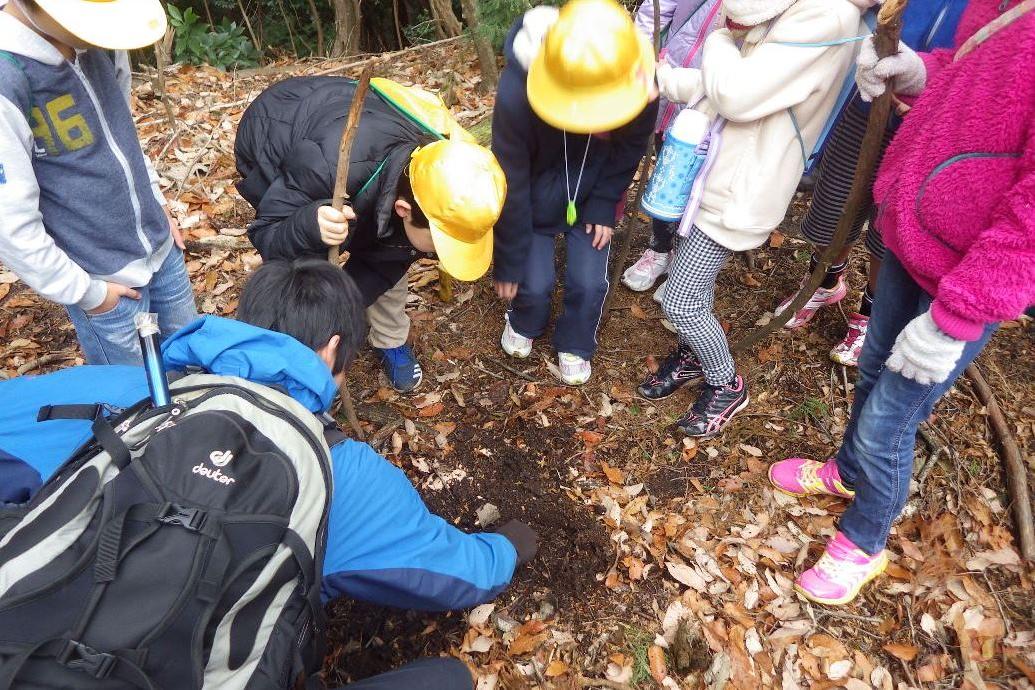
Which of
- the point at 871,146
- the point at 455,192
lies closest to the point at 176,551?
the point at 455,192

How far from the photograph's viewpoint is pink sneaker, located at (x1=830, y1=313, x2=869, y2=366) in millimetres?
3742

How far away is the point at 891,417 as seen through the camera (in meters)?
2.28

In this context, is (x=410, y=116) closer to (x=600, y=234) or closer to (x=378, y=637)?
(x=600, y=234)

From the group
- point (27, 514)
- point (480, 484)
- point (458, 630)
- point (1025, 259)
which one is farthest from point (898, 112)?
point (27, 514)

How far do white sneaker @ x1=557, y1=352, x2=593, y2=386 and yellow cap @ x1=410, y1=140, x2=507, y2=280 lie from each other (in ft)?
4.53

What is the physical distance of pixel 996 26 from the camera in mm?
→ 1830

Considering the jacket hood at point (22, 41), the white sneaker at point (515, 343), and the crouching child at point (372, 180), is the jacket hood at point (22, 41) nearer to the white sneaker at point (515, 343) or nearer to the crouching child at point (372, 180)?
the crouching child at point (372, 180)

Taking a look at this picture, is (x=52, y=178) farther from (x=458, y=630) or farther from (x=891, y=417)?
(x=891, y=417)

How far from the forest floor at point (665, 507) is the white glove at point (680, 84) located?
5.48 ft

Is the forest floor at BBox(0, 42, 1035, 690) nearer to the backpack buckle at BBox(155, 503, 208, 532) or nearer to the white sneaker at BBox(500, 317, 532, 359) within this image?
the white sneaker at BBox(500, 317, 532, 359)

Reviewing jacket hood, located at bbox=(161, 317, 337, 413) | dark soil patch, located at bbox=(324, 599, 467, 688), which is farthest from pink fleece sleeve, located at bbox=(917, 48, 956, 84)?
dark soil patch, located at bbox=(324, 599, 467, 688)

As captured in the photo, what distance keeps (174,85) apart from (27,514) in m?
6.95

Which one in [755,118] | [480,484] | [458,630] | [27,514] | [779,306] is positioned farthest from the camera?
[779,306]

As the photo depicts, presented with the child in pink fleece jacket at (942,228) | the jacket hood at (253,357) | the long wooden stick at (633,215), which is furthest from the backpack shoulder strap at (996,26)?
the jacket hood at (253,357)
